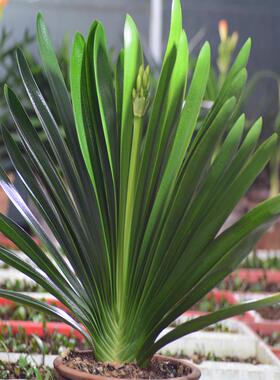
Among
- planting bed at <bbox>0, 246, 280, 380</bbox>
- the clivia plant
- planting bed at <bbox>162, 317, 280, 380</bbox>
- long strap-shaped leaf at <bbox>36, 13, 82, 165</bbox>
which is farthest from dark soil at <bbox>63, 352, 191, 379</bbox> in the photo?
planting bed at <bbox>162, 317, 280, 380</bbox>

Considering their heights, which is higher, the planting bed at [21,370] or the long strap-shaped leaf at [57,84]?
the long strap-shaped leaf at [57,84]

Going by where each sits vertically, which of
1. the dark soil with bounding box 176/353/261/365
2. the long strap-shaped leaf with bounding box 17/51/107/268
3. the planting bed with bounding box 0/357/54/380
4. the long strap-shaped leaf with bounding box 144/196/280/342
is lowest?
the dark soil with bounding box 176/353/261/365

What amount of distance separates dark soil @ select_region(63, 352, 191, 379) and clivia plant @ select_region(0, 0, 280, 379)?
2cm

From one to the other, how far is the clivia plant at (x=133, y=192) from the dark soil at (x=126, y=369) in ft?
0.07

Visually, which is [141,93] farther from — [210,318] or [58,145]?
[210,318]

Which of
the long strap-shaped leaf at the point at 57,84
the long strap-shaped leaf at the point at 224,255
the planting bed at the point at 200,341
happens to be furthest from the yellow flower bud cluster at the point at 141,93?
the planting bed at the point at 200,341

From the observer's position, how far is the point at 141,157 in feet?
4.61

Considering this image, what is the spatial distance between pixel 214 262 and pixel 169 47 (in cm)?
36

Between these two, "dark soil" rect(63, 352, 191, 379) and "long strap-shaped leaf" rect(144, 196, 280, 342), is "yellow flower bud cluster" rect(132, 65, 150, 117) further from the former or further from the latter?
"dark soil" rect(63, 352, 191, 379)

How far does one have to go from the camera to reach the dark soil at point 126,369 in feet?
4.55

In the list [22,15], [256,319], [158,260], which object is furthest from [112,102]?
[22,15]

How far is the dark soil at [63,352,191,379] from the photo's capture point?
1.39 meters

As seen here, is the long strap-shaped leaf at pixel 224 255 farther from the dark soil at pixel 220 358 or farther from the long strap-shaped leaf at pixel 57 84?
the dark soil at pixel 220 358

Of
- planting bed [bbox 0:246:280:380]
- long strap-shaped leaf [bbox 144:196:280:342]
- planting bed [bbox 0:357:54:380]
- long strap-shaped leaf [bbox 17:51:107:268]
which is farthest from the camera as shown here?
planting bed [bbox 0:246:280:380]
